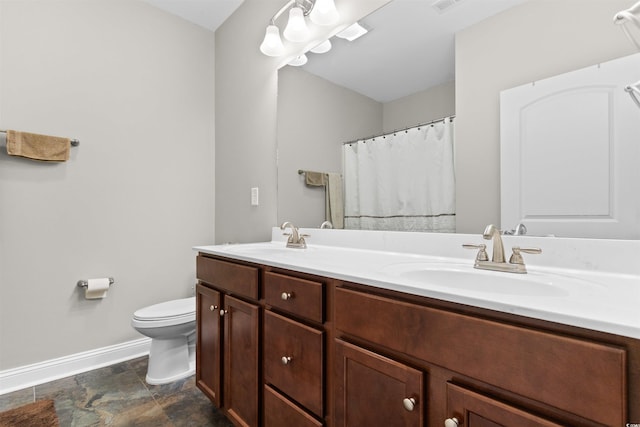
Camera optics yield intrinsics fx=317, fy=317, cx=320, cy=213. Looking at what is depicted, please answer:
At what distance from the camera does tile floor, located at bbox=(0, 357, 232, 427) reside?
1.56 metres

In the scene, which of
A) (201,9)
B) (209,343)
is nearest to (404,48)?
(209,343)

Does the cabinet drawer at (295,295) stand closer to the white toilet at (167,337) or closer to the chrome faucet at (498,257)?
the chrome faucet at (498,257)

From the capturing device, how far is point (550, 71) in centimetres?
101

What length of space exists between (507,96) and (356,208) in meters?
0.80

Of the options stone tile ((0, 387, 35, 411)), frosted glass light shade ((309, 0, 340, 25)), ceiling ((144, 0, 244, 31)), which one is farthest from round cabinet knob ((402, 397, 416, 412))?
ceiling ((144, 0, 244, 31))

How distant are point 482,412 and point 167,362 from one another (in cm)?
192

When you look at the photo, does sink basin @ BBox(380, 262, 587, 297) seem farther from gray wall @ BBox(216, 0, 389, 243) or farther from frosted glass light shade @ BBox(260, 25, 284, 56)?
frosted glass light shade @ BBox(260, 25, 284, 56)

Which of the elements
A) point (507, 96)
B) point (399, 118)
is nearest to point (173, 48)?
point (399, 118)

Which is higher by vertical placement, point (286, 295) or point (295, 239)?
point (295, 239)

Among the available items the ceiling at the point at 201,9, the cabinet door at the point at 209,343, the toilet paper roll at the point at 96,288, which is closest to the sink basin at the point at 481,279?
the cabinet door at the point at 209,343

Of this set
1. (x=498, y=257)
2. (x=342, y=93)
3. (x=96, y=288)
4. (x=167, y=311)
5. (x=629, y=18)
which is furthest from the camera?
(x=96, y=288)

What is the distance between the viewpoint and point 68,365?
203cm

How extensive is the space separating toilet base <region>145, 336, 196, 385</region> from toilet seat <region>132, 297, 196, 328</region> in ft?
0.59

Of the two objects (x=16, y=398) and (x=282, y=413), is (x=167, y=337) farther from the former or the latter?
(x=282, y=413)
